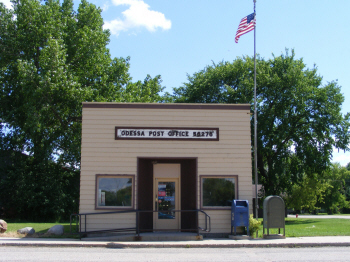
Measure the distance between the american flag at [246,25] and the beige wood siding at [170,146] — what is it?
6.66m

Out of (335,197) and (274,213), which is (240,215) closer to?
(274,213)

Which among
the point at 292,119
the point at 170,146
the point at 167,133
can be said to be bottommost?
the point at 170,146

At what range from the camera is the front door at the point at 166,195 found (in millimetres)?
15867

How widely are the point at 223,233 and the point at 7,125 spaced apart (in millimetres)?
21694

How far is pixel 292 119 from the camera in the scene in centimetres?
3102

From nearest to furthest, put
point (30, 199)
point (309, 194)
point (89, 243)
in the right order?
point (89, 243)
point (30, 199)
point (309, 194)

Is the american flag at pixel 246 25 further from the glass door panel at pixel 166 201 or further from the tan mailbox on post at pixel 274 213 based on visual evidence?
the tan mailbox on post at pixel 274 213

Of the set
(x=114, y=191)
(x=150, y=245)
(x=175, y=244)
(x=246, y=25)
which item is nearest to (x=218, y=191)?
(x=175, y=244)

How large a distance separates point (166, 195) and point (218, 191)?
2473 mm

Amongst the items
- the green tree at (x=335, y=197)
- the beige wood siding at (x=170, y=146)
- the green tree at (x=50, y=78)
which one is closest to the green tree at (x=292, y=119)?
the green tree at (x=50, y=78)
